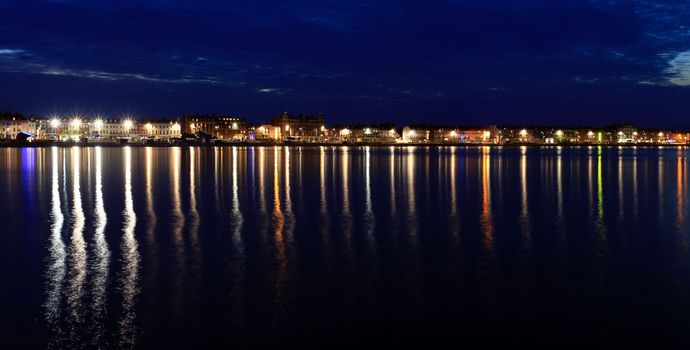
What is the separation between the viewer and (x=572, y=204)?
19.8 m

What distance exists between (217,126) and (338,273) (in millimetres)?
163930

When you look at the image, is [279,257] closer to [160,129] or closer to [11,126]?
[11,126]

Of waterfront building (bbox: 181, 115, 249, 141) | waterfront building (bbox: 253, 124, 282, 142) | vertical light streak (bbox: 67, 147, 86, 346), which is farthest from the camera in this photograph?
waterfront building (bbox: 253, 124, 282, 142)

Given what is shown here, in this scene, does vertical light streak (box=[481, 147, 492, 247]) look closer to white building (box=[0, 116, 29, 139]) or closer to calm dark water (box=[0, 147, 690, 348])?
calm dark water (box=[0, 147, 690, 348])

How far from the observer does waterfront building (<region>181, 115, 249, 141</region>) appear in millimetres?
167375

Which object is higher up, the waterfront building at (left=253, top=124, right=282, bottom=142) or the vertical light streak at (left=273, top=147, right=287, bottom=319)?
the waterfront building at (left=253, top=124, right=282, bottom=142)

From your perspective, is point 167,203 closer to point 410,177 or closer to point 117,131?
point 410,177

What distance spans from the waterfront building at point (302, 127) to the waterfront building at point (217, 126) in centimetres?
983

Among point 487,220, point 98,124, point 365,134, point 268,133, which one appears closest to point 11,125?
point 98,124

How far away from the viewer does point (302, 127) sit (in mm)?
174500

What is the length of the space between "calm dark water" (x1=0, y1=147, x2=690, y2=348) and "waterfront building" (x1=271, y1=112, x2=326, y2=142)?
15315 centimetres

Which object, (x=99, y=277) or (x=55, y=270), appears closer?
(x=99, y=277)

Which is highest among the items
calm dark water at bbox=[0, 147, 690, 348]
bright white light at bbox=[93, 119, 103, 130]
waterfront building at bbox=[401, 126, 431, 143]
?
bright white light at bbox=[93, 119, 103, 130]

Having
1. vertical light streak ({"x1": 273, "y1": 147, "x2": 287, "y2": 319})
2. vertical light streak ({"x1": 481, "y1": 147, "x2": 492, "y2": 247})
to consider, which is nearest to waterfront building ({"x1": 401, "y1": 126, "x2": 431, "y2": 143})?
vertical light streak ({"x1": 481, "y1": 147, "x2": 492, "y2": 247})
